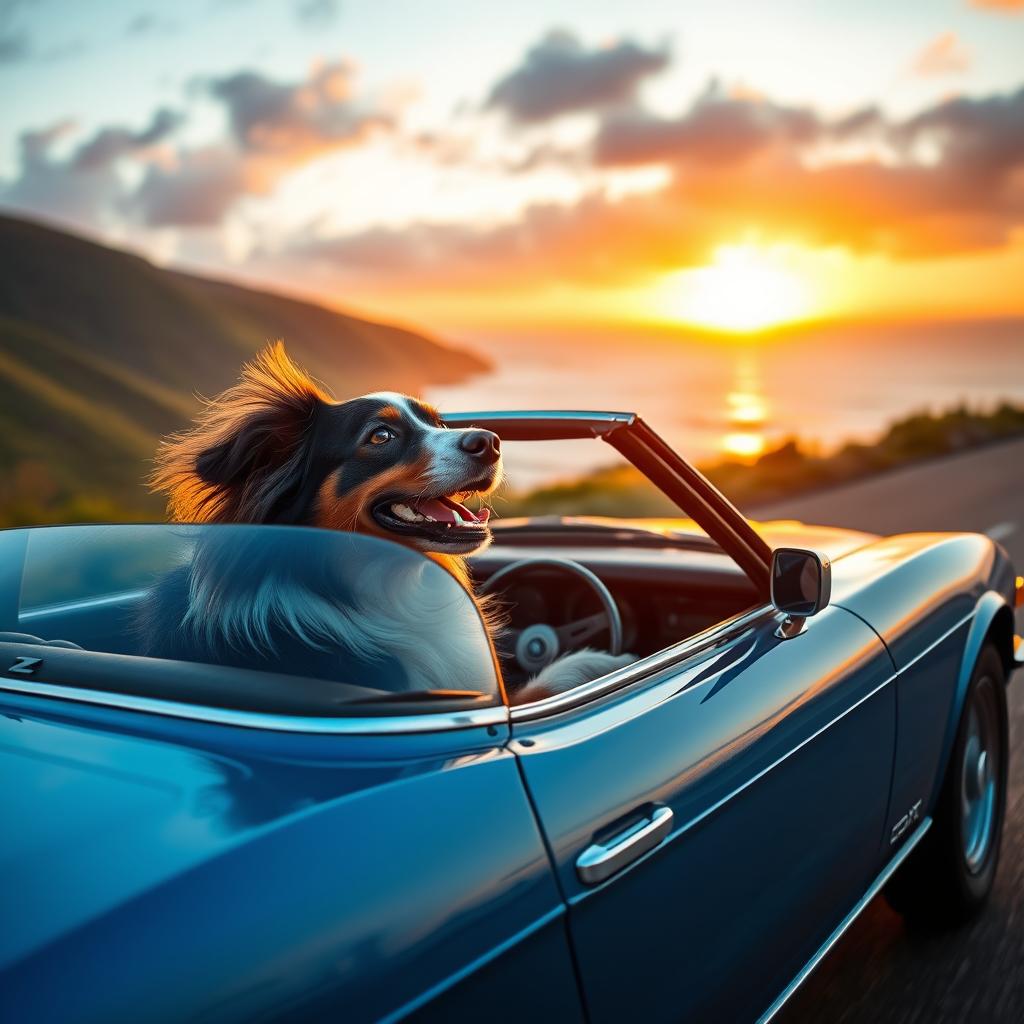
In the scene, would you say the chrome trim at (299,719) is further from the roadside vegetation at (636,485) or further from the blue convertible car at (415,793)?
the roadside vegetation at (636,485)

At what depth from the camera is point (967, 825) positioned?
3.42 metres

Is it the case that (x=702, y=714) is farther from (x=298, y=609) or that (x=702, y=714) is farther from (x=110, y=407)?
(x=110, y=407)

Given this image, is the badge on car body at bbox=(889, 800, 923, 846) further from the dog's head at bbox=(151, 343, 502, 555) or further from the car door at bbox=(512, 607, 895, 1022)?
the dog's head at bbox=(151, 343, 502, 555)

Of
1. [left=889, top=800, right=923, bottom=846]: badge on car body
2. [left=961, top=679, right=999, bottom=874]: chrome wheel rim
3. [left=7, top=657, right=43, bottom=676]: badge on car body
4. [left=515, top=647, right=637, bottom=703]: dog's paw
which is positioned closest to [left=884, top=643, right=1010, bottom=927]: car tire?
[left=961, top=679, right=999, bottom=874]: chrome wheel rim

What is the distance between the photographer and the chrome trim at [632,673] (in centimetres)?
179

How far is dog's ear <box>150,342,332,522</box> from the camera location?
265cm

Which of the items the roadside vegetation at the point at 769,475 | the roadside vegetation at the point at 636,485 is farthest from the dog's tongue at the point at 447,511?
the roadside vegetation at the point at 769,475

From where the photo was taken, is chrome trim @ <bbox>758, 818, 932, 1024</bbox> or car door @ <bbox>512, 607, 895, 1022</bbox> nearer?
car door @ <bbox>512, 607, 895, 1022</bbox>

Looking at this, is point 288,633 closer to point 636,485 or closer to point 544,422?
point 544,422

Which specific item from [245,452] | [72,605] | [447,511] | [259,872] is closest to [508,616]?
[447,511]

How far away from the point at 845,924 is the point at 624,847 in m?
1.17

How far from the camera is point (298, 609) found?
1794mm

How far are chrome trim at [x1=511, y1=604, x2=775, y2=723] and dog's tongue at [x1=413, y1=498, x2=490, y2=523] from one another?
0.69m

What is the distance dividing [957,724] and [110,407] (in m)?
56.5
